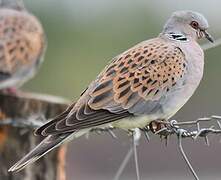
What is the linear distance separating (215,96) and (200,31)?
38.4ft

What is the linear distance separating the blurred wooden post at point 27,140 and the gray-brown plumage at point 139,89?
20.3 inches

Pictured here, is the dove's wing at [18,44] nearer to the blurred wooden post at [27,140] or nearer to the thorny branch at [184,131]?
the blurred wooden post at [27,140]

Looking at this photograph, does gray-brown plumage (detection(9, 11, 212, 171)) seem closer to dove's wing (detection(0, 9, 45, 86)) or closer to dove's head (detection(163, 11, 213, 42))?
dove's head (detection(163, 11, 213, 42))

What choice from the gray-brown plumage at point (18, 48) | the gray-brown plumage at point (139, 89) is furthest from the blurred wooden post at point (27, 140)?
the gray-brown plumage at point (18, 48)

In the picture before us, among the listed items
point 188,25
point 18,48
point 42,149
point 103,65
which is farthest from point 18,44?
point 103,65

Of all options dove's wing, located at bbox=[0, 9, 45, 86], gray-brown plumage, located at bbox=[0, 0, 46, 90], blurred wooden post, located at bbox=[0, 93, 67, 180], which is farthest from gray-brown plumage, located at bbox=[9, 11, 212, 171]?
dove's wing, located at bbox=[0, 9, 45, 86]

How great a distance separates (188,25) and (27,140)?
117 centimetres

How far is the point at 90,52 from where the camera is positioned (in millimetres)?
22094

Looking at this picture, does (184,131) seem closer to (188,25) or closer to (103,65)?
(188,25)

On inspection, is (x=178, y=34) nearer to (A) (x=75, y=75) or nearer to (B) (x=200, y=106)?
(B) (x=200, y=106)

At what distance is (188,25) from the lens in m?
6.12

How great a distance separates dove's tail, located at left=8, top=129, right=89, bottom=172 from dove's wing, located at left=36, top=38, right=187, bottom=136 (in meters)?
0.16

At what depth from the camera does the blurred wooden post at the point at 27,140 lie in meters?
6.05

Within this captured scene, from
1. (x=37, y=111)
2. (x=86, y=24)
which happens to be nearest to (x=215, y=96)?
(x=86, y=24)
